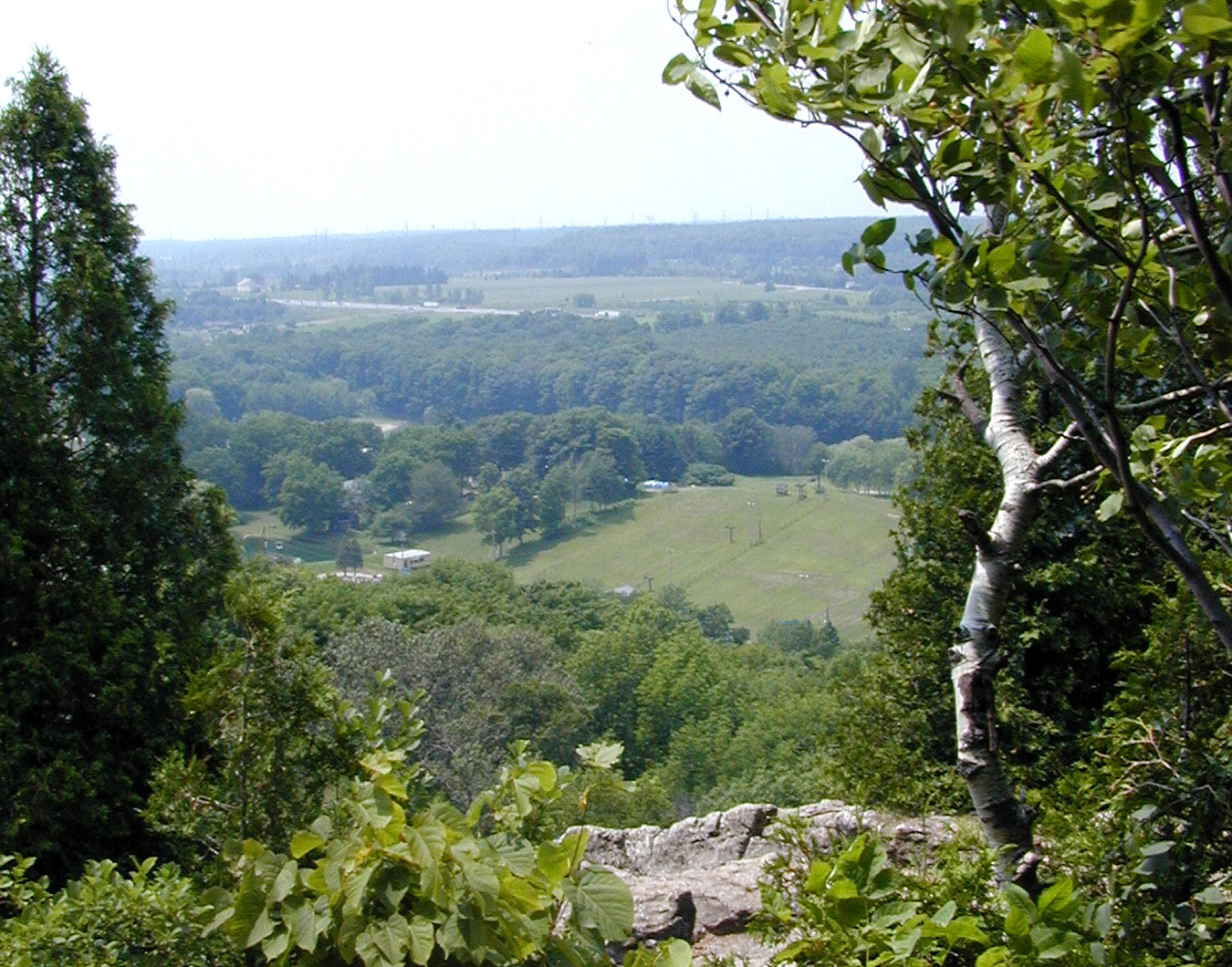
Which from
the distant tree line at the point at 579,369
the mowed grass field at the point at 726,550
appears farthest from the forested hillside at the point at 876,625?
the distant tree line at the point at 579,369

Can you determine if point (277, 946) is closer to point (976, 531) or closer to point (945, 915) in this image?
point (945, 915)

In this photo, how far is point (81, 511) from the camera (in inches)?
290

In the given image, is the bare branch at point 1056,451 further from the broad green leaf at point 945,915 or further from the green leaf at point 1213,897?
the broad green leaf at point 945,915

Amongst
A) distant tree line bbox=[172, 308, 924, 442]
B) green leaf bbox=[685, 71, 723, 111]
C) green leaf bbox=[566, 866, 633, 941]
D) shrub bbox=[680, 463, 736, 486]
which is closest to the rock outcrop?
green leaf bbox=[566, 866, 633, 941]

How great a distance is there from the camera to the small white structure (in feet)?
173

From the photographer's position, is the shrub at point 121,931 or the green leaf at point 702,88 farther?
the shrub at point 121,931

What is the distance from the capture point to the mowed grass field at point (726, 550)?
52031mm

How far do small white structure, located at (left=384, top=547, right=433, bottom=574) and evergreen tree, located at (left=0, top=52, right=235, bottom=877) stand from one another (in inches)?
1700

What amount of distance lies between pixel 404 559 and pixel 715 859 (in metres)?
49.8

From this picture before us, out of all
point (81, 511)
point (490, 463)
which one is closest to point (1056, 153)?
point (81, 511)

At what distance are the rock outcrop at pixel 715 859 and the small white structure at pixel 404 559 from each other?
45.2 meters

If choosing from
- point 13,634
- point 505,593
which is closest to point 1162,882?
point 13,634

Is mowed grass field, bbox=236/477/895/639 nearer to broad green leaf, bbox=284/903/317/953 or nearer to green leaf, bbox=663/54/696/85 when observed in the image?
broad green leaf, bbox=284/903/317/953

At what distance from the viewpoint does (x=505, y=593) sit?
37656 millimetres
